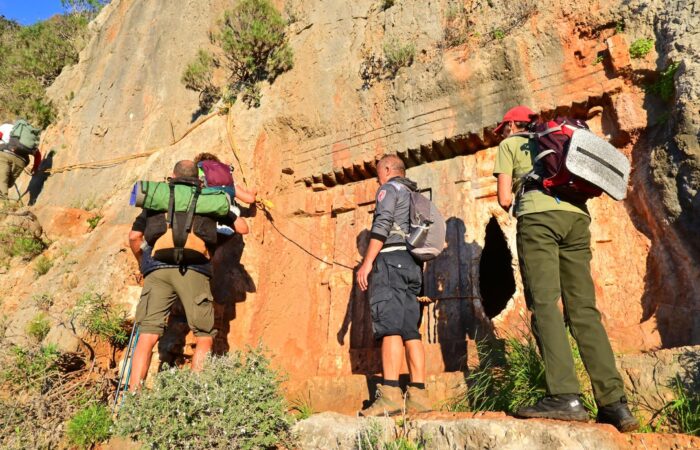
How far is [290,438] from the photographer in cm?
405

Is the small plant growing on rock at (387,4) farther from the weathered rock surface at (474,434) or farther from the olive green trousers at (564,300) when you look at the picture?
the weathered rock surface at (474,434)

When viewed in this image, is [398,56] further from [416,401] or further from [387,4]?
[416,401]

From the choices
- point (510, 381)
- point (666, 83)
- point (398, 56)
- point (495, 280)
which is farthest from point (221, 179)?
point (495, 280)

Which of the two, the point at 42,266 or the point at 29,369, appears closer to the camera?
the point at 29,369

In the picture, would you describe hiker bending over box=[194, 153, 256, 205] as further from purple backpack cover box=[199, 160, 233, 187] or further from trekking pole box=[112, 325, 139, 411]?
Answer: trekking pole box=[112, 325, 139, 411]

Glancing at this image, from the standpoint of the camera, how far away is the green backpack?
10.3 metres

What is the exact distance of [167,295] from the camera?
516 centimetres

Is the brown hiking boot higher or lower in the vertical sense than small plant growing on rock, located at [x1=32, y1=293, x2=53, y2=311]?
lower

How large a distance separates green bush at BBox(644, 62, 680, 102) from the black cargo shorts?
2.60m

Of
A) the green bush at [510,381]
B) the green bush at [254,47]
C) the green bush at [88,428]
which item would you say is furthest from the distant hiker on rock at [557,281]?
the green bush at [254,47]

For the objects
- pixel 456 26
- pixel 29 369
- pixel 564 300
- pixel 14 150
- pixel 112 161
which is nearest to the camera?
pixel 564 300

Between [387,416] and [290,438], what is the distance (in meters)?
0.69

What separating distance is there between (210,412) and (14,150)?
8.21 meters

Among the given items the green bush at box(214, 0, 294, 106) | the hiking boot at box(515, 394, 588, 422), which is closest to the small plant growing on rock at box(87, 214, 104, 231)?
the green bush at box(214, 0, 294, 106)
